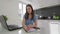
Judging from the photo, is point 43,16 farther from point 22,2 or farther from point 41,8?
point 22,2

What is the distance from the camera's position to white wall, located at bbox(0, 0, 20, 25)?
146 inches

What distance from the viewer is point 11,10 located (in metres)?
3.86

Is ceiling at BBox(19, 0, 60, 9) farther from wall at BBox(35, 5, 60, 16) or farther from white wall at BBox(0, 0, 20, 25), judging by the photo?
white wall at BBox(0, 0, 20, 25)

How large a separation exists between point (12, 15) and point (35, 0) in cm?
136

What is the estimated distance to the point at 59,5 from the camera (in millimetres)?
4605

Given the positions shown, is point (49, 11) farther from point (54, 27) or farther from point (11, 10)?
point (11, 10)

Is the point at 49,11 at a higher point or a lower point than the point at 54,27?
higher

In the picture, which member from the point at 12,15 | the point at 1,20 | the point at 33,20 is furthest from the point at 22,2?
the point at 1,20

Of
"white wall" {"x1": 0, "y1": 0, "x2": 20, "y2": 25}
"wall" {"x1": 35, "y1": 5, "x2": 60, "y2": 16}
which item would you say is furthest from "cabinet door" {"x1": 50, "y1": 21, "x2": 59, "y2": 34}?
"white wall" {"x1": 0, "y1": 0, "x2": 20, "y2": 25}

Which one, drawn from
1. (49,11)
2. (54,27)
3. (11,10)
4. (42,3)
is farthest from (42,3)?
(11,10)

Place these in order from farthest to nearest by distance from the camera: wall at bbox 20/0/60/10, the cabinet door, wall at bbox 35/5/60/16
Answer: wall at bbox 35/5/60/16 → wall at bbox 20/0/60/10 → the cabinet door

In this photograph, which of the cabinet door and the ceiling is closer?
the cabinet door

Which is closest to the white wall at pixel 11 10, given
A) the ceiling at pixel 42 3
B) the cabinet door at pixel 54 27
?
the ceiling at pixel 42 3

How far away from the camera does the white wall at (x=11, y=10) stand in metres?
3.70
